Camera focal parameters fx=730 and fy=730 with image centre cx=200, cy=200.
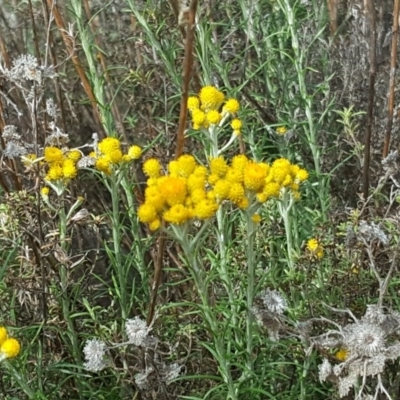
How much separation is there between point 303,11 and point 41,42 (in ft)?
6.83

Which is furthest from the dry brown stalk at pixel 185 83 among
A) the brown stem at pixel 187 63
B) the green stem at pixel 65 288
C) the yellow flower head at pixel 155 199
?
the green stem at pixel 65 288

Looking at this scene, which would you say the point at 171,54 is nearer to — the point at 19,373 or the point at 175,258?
the point at 175,258

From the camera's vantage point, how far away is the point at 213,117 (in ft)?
6.69

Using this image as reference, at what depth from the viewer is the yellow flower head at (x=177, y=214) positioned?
1.56 meters

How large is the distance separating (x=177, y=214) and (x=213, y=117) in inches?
21.8

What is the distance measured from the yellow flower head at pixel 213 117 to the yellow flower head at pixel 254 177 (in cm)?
36

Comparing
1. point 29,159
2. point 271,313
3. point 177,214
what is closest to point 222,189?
point 177,214

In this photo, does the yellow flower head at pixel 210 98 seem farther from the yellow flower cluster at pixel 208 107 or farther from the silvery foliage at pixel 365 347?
the silvery foliage at pixel 365 347

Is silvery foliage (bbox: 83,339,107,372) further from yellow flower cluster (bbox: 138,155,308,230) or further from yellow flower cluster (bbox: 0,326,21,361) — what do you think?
yellow flower cluster (bbox: 138,155,308,230)

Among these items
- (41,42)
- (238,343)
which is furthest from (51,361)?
(41,42)

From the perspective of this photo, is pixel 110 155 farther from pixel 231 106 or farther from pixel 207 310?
pixel 207 310

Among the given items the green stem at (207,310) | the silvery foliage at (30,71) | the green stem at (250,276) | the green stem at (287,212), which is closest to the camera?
the green stem at (207,310)

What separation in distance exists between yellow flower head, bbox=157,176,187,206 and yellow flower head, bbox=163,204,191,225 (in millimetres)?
13

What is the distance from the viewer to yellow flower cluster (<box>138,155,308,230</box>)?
5.15ft
